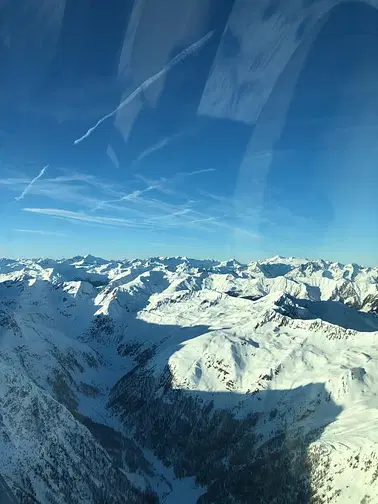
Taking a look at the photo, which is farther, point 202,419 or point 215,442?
point 202,419

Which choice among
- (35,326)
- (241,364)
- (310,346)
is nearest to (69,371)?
(35,326)

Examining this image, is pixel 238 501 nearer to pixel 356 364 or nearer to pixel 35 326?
pixel 356 364

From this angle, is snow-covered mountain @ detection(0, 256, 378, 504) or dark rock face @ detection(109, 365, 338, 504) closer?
snow-covered mountain @ detection(0, 256, 378, 504)

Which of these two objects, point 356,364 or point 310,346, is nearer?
point 356,364

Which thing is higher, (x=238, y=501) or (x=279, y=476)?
(x=279, y=476)

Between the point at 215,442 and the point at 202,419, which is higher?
the point at 202,419

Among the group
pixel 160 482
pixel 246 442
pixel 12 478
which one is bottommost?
pixel 160 482

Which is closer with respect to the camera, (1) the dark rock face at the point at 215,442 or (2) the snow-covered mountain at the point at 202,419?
(2) the snow-covered mountain at the point at 202,419

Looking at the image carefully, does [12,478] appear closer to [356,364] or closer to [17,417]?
[17,417]

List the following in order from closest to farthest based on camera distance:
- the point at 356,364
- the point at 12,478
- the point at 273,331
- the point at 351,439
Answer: the point at 12,478 → the point at 351,439 → the point at 356,364 → the point at 273,331

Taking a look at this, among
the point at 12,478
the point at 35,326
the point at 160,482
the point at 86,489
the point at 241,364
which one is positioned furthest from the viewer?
the point at 35,326
